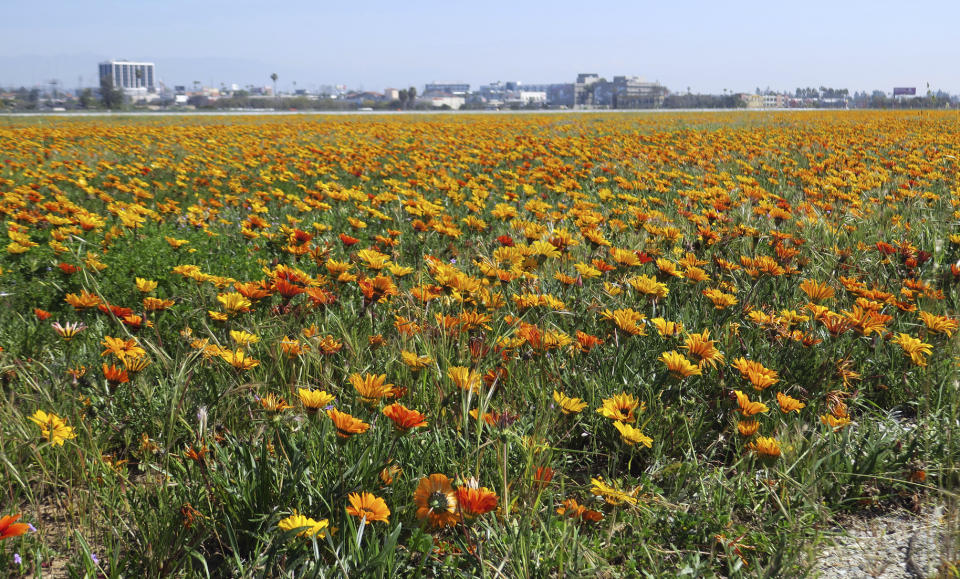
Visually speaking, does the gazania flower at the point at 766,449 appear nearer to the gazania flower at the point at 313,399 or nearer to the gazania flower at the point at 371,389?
the gazania flower at the point at 371,389

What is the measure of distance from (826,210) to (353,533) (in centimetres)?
429

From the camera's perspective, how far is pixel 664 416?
2010 mm

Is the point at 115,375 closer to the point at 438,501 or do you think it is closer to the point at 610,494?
the point at 438,501

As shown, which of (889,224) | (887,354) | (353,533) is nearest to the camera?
(353,533)

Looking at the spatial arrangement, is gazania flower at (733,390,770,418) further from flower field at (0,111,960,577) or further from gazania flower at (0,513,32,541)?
gazania flower at (0,513,32,541)

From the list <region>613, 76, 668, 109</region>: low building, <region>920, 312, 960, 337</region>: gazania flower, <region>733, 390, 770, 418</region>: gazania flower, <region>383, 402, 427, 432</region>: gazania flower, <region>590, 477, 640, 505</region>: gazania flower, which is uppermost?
<region>613, 76, 668, 109</region>: low building

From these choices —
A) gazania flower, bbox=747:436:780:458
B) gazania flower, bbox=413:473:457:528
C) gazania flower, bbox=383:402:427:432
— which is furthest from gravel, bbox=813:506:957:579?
gazania flower, bbox=383:402:427:432

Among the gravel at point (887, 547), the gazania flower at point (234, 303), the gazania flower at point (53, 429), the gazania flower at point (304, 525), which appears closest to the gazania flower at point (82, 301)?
the gazania flower at point (234, 303)

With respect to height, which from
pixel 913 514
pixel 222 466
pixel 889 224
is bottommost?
pixel 913 514

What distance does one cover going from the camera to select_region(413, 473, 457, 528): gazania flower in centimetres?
131

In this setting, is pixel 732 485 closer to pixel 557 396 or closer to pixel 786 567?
pixel 786 567

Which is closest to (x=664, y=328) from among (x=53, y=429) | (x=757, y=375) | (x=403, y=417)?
(x=757, y=375)

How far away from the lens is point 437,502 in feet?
4.31

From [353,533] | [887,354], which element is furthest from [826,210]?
[353,533]
